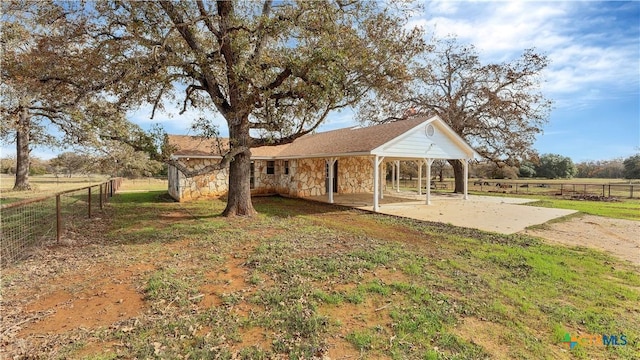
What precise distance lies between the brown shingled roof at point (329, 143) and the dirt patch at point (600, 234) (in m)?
6.56

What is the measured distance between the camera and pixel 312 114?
35.2 ft

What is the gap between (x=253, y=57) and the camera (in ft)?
32.4

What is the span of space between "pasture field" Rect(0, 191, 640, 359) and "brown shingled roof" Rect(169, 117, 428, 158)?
6.60 m

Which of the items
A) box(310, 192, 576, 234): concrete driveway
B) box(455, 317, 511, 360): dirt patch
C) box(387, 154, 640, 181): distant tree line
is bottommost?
box(455, 317, 511, 360): dirt patch

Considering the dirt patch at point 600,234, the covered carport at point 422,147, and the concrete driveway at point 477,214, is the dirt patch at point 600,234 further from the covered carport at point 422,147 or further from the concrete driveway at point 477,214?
the covered carport at point 422,147

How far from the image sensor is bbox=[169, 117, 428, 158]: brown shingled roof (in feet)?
45.6

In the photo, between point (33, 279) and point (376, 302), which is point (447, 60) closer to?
point (376, 302)

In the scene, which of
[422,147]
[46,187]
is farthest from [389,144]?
[46,187]

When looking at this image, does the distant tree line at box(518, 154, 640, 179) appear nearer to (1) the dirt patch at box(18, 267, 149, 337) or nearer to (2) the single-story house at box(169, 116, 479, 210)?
(2) the single-story house at box(169, 116, 479, 210)

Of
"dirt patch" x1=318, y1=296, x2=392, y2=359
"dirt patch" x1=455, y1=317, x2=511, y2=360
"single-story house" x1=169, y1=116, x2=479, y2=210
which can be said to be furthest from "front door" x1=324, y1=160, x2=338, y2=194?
"dirt patch" x1=455, y1=317, x2=511, y2=360

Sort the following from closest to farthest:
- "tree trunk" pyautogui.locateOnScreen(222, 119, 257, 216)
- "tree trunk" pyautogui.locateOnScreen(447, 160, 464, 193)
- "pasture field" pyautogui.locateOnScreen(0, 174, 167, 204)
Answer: "tree trunk" pyautogui.locateOnScreen(222, 119, 257, 216)
"pasture field" pyautogui.locateOnScreen(0, 174, 167, 204)
"tree trunk" pyautogui.locateOnScreen(447, 160, 464, 193)

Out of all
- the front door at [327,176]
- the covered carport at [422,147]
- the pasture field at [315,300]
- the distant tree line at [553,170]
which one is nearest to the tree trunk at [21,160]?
the pasture field at [315,300]

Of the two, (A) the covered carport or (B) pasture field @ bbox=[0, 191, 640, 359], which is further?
(A) the covered carport

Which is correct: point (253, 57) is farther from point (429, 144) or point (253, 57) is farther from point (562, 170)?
point (562, 170)
